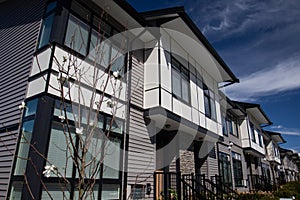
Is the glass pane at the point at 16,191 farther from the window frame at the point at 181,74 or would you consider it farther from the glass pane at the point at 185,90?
the glass pane at the point at 185,90

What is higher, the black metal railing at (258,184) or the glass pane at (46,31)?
the glass pane at (46,31)

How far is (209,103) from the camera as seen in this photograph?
36.7 feet

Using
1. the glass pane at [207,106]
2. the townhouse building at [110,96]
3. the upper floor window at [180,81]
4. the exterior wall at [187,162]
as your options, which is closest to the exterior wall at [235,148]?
Answer: the townhouse building at [110,96]

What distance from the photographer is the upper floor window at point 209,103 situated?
10.8 metres

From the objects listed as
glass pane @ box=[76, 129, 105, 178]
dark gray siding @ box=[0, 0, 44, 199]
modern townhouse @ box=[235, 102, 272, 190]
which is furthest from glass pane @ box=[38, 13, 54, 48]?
modern townhouse @ box=[235, 102, 272, 190]

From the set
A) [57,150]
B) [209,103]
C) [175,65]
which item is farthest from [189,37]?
[57,150]

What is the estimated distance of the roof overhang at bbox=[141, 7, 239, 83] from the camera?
25.3 ft

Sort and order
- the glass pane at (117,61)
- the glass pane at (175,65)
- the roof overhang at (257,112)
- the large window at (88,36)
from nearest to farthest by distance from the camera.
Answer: the large window at (88,36), the glass pane at (117,61), the glass pane at (175,65), the roof overhang at (257,112)

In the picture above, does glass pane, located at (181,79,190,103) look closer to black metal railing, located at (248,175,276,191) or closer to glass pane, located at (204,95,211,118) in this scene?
glass pane, located at (204,95,211,118)

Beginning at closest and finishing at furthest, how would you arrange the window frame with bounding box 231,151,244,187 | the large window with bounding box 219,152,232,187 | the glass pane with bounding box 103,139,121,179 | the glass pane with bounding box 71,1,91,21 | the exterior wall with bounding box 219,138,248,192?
the glass pane with bounding box 103,139,121,179 < the glass pane with bounding box 71,1,91,21 < the large window with bounding box 219,152,232,187 < the exterior wall with bounding box 219,138,248,192 < the window frame with bounding box 231,151,244,187

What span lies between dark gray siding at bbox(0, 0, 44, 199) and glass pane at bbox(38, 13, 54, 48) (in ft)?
0.99

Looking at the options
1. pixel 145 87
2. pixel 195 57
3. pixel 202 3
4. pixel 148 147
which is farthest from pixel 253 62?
pixel 148 147

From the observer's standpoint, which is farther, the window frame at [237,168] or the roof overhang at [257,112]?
the roof overhang at [257,112]

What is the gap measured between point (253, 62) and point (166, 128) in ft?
21.2
